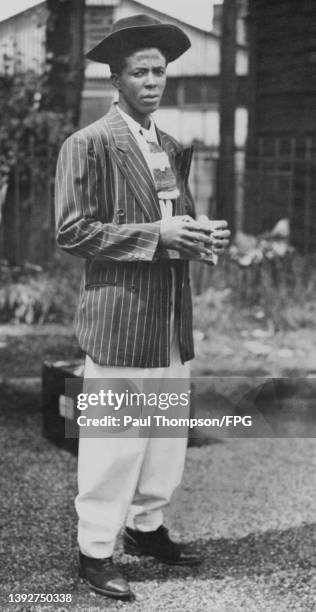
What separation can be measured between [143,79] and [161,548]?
4.91ft

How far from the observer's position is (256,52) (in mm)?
7012

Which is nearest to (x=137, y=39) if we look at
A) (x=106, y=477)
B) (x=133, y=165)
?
(x=133, y=165)

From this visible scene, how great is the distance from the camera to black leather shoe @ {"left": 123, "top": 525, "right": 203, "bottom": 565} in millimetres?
3139

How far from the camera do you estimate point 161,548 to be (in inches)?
124

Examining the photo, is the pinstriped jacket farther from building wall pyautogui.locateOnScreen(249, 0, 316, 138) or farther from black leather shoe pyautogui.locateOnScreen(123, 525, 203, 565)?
building wall pyautogui.locateOnScreen(249, 0, 316, 138)

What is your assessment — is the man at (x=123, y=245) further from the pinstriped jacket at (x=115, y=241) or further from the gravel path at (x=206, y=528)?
the gravel path at (x=206, y=528)

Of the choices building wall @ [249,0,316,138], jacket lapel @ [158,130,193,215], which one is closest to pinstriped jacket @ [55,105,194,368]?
jacket lapel @ [158,130,193,215]

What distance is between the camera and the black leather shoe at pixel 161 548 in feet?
10.3

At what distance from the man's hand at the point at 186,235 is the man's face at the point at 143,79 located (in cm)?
36

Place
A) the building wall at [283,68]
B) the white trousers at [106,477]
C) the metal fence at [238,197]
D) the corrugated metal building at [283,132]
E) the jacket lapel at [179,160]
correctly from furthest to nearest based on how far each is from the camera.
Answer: the metal fence at [238,197] → the corrugated metal building at [283,132] → the building wall at [283,68] → the jacket lapel at [179,160] → the white trousers at [106,477]

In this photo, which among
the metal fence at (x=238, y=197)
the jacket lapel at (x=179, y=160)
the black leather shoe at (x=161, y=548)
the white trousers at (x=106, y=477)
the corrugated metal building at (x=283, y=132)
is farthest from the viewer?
the metal fence at (x=238, y=197)

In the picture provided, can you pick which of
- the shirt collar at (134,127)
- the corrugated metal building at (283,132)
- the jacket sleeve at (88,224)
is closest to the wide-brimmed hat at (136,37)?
the shirt collar at (134,127)

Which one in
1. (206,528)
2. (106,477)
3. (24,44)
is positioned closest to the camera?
(106,477)

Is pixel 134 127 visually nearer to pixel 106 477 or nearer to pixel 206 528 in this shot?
pixel 106 477
